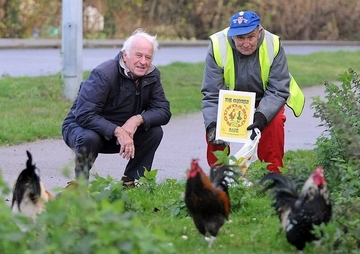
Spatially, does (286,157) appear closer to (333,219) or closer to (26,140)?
(26,140)

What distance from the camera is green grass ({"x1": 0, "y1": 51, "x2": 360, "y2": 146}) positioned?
11.6m

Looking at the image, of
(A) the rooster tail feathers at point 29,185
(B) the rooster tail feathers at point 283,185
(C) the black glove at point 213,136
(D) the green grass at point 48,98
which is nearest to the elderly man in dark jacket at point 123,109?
(C) the black glove at point 213,136

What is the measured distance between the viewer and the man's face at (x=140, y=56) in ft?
26.0

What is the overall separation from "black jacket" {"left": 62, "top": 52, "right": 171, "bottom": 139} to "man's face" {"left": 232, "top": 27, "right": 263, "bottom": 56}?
76 cm

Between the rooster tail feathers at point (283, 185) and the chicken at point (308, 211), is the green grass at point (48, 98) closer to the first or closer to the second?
the rooster tail feathers at point (283, 185)

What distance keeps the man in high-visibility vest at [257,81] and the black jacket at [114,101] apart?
46 cm

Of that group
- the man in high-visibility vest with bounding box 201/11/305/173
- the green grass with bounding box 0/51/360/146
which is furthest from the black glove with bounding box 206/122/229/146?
the green grass with bounding box 0/51/360/146

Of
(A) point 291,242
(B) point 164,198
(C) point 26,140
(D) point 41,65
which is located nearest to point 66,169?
(A) point 291,242

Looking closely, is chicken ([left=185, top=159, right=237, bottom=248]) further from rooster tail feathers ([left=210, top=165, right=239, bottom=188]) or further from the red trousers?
the red trousers

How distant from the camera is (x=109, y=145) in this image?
829 cm

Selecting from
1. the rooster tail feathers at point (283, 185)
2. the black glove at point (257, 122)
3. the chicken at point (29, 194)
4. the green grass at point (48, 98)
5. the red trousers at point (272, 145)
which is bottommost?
the green grass at point (48, 98)

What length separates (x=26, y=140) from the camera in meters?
11.2

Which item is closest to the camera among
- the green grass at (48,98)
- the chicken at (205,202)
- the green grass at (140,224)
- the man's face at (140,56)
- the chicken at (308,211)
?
the green grass at (140,224)

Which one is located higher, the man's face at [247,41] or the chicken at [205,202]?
the man's face at [247,41]
